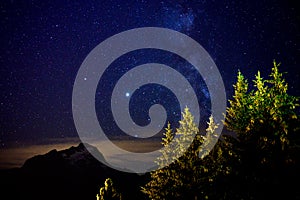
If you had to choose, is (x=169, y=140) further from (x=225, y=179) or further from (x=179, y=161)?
(x=225, y=179)

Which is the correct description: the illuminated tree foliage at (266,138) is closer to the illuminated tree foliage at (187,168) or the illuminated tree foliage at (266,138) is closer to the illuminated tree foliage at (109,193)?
the illuminated tree foliage at (187,168)

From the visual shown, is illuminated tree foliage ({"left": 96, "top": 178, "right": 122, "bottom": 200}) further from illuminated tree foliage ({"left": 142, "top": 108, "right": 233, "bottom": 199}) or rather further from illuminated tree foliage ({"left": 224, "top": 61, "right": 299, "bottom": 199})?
illuminated tree foliage ({"left": 224, "top": 61, "right": 299, "bottom": 199})

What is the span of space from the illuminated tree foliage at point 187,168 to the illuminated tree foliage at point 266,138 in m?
3.50

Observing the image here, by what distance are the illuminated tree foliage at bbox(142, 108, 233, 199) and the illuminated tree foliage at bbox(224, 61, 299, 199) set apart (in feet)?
11.5

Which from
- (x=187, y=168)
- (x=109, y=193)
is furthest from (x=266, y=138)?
(x=109, y=193)

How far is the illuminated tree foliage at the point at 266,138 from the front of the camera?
44.3 ft

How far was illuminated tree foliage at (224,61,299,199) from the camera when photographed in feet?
44.3

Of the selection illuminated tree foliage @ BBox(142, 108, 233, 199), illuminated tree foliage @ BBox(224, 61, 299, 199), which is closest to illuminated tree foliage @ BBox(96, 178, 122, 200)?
illuminated tree foliage @ BBox(142, 108, 233, 199)

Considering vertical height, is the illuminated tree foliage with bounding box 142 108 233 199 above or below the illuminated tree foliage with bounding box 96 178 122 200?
above

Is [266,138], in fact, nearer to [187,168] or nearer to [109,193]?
[187,168]

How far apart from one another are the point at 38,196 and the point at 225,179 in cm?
19647

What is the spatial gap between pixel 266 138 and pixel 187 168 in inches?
306

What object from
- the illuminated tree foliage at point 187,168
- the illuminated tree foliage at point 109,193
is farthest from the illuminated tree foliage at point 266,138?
the illuminated tree foliage at point 109,193

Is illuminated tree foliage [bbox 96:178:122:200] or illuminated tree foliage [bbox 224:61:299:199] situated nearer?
illuminated tree foliage [bbox 224:61:299:199]
